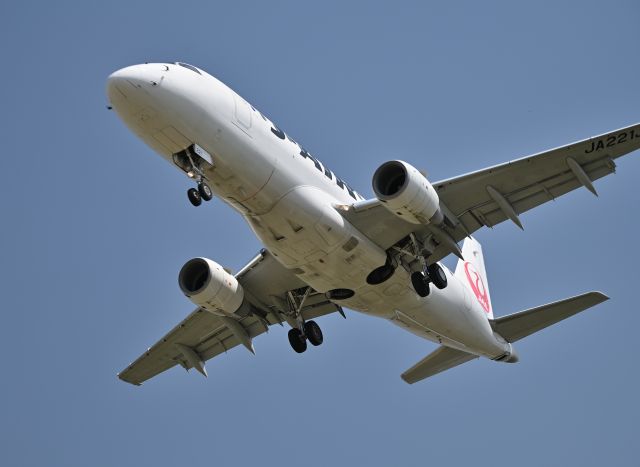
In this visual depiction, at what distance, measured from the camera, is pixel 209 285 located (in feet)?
101

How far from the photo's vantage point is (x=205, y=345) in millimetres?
35906

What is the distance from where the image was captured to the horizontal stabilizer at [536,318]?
109 feet

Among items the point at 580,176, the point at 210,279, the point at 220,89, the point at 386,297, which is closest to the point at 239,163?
the point at 220,89

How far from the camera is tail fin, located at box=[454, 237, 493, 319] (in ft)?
121

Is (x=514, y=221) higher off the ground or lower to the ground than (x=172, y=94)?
lower

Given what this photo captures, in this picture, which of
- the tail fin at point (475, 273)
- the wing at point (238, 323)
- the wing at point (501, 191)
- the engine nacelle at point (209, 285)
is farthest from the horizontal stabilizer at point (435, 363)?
the engine nacelle at point (209, 285)

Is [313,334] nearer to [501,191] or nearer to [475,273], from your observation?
[501,191]

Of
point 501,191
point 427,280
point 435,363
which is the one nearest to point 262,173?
point 427,280

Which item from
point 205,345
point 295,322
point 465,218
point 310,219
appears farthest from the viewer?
point 205,345

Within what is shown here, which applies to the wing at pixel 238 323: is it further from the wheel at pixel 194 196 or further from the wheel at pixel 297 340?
the wheel at pixel 194 196

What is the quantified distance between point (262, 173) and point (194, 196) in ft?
6.61

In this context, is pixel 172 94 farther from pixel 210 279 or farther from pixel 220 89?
pixel 210 279

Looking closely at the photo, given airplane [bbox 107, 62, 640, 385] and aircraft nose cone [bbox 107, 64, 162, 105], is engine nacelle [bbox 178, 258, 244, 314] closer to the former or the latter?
airplane [bbox 107, 62, 640, 385]

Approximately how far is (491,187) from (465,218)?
134cm
